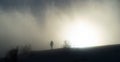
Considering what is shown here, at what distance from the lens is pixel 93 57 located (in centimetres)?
2658

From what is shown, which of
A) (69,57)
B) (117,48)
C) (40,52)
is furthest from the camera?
(40,52)

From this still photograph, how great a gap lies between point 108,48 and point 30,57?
8.61m

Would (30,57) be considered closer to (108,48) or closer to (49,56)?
(49,56)

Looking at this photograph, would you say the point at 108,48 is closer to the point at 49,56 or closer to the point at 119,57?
the point at 119,57

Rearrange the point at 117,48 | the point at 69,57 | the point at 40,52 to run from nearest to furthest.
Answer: the point at 117,48
the point at 69,57
the point at 40,52

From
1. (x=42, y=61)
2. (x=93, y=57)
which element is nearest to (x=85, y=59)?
(x=93, y=57)

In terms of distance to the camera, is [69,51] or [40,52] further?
[40,52]

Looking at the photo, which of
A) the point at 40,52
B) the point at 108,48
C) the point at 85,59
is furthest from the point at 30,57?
the point at 108,48

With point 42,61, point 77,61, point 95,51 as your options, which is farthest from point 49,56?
point 95,51

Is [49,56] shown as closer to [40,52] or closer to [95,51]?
[40,52]

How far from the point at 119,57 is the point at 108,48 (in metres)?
1.25

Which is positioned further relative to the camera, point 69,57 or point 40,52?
point 40,52

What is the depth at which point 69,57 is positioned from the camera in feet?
91.0

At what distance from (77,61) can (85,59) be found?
83 centimetres
